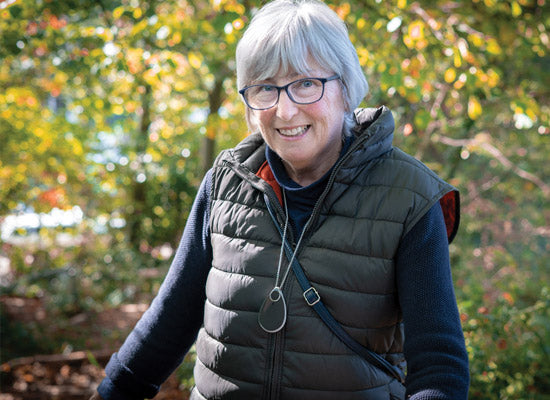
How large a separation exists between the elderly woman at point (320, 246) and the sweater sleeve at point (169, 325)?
0.17 ft

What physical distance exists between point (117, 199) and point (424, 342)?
7064 mm

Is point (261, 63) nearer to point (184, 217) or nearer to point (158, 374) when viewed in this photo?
point (158, 374)

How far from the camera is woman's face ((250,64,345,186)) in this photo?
1719 mm

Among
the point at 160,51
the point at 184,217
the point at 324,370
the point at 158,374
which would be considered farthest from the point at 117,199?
the point at 324,370

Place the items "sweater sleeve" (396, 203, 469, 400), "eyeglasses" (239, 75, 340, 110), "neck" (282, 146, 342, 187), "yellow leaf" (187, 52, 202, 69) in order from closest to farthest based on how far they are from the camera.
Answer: "sweater sleeve" (396, 203, 469, 400) < "eyeglasses" (239, 75, 340, 110) < "neck" (282, 146, 342, 187) < "yellow leaf" (187, 52, 202, 69)

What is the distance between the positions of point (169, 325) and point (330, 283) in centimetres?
68

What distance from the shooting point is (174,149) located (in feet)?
26.0

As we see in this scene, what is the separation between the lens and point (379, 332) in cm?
163

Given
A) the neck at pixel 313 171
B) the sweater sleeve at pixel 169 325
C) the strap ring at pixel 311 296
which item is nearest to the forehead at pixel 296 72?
the neck at pixel 313 171

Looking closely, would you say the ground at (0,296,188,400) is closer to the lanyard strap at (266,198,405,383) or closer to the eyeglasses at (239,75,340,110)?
the lanyard strap at (266,198,405,383)

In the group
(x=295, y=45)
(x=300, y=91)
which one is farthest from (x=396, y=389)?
(x=295, y=45)

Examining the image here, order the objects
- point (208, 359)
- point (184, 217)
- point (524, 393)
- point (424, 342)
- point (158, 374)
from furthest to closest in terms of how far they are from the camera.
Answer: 1. point (184, 217)
2. point (524, 393)
3. point (158, 374)
4. point (208, 359)
5. point (424, 342)

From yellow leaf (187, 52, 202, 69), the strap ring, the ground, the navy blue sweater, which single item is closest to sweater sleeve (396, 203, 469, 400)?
the navy blue sweater

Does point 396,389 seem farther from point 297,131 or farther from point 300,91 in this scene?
point 300,91
